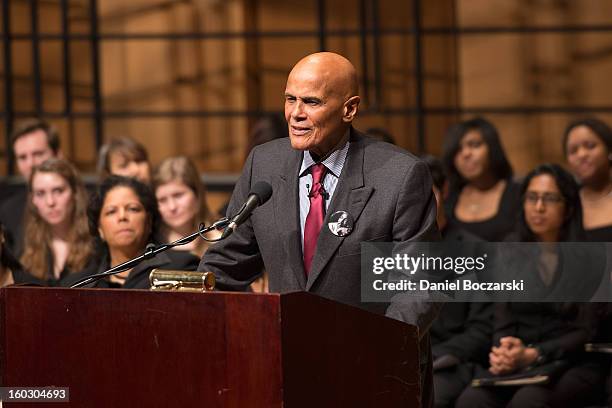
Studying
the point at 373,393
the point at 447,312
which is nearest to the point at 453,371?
the point at 447,312

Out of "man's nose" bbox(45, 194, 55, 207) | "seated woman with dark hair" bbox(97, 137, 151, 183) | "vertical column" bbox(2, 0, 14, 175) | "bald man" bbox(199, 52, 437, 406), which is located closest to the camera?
"bald man" bbox(199, 52, 437, 406)

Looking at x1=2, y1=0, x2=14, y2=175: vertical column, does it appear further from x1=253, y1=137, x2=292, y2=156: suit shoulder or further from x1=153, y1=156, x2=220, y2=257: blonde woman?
x1=253, y1=137, x2=292, y2=156: suit shoulder

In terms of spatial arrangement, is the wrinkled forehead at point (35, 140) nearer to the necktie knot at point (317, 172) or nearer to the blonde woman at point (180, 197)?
the blonde woman at point (180, 197)

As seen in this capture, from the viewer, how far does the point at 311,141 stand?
9.55 feet

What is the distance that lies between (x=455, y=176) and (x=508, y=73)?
1924 mm

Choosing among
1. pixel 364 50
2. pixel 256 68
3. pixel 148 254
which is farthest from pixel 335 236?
pixel 256 68

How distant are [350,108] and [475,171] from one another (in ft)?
8.84

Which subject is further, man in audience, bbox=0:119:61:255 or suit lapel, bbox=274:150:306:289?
man in audience, bbox=0:119:61:255

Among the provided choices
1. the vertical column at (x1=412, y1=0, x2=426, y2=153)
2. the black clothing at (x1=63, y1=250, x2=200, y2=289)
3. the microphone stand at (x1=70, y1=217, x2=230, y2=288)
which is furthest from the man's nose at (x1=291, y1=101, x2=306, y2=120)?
the vertical column at (x1=412, y1=0, x2=426, y2=153)

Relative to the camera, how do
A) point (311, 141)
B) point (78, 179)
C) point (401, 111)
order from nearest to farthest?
point (311, 141) < point (78, 179) < point (401, 111)

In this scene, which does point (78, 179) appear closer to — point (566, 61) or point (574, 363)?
point (574, 363)

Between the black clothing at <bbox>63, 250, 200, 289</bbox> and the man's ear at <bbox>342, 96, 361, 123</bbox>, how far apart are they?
4.45ft

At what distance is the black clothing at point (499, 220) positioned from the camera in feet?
17.0

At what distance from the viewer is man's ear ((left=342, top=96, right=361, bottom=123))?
2.94 meters
